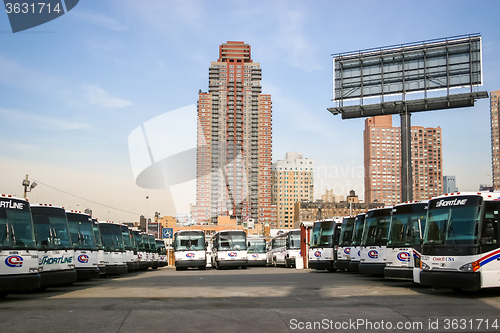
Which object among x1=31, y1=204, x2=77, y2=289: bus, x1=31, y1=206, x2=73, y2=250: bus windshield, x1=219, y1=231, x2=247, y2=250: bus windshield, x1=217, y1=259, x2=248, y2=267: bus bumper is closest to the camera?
x1=31, y1=204, x2=77, y2=289: bus

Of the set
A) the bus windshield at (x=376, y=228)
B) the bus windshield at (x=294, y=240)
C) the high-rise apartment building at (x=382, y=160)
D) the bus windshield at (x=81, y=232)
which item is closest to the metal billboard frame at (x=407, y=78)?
the bus windshield at (x=294, y=240)

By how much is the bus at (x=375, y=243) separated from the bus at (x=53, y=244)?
1120 centimetres

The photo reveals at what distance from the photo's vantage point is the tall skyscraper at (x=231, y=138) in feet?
489

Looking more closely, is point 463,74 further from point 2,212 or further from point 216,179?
point 216,179

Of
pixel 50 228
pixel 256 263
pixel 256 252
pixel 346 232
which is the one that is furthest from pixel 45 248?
pixel 256 252

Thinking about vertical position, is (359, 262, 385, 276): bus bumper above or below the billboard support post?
below

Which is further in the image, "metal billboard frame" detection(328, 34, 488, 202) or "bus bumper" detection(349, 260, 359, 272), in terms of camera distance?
"metal billboard frame" detection(328, 34, 488, 202)

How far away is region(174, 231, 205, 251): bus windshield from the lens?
118ft

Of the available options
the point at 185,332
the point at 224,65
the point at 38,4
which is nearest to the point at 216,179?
the point at 224,65

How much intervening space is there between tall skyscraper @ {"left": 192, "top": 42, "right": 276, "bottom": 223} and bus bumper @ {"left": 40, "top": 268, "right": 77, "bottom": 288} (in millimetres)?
130313

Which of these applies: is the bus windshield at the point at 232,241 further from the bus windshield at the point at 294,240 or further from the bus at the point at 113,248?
the bus at the point at 113,248

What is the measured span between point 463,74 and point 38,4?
101ft

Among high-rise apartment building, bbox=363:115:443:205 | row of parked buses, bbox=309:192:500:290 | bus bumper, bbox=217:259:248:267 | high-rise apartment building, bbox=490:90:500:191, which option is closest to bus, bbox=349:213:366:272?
row of parked buses, bbox=309:192:500:290

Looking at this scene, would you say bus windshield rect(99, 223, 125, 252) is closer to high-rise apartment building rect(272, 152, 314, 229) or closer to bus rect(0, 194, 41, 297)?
bus rect(0, 194, 41, 297)
